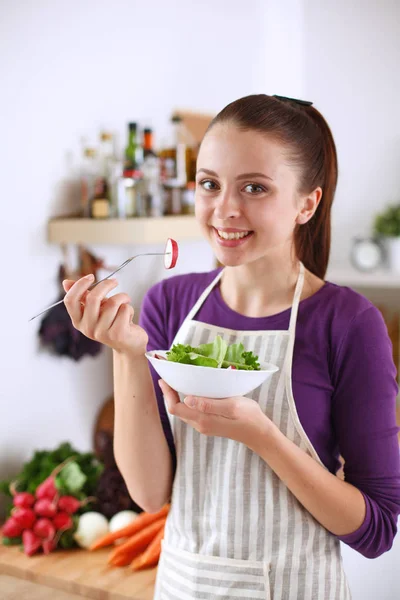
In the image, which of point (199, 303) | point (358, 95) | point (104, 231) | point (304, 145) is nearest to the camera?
point (304, 145)

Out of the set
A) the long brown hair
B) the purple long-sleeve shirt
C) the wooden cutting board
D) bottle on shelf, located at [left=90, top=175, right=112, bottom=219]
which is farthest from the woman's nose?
bottle on shelf, located at [left=90, top=175, right=112, bottom=219]

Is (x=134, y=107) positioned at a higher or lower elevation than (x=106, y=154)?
higher

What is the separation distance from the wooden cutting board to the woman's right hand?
819 mm

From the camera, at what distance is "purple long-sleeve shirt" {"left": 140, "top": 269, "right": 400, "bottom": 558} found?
3.34 feet

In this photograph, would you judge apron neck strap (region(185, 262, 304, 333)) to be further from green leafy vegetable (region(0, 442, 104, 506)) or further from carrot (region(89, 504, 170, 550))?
green leafy vegetable (region(0, 442, 104, 506))

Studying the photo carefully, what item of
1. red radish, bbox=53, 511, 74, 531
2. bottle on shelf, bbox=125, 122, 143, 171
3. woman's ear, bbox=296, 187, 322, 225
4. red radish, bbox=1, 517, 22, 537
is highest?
bottle on shelf, bbox=125, 122, 143, 171

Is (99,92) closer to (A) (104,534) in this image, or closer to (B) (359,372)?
(A) (104,534)

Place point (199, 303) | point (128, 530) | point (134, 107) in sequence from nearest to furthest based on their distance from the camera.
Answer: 1. point (199, 303)
2. point (128, 530)
3. point (134, 107)

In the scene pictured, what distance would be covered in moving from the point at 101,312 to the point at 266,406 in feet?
1.01

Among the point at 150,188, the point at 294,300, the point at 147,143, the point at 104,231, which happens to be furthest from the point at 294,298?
the point at 147,143

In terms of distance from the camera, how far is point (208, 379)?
893 millimetres

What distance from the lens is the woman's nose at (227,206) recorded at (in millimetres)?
998

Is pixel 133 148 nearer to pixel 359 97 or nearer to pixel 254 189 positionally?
pixel 359 97

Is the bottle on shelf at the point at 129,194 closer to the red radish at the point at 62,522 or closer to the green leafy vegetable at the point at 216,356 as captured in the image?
the red radish at the point at 62,522
